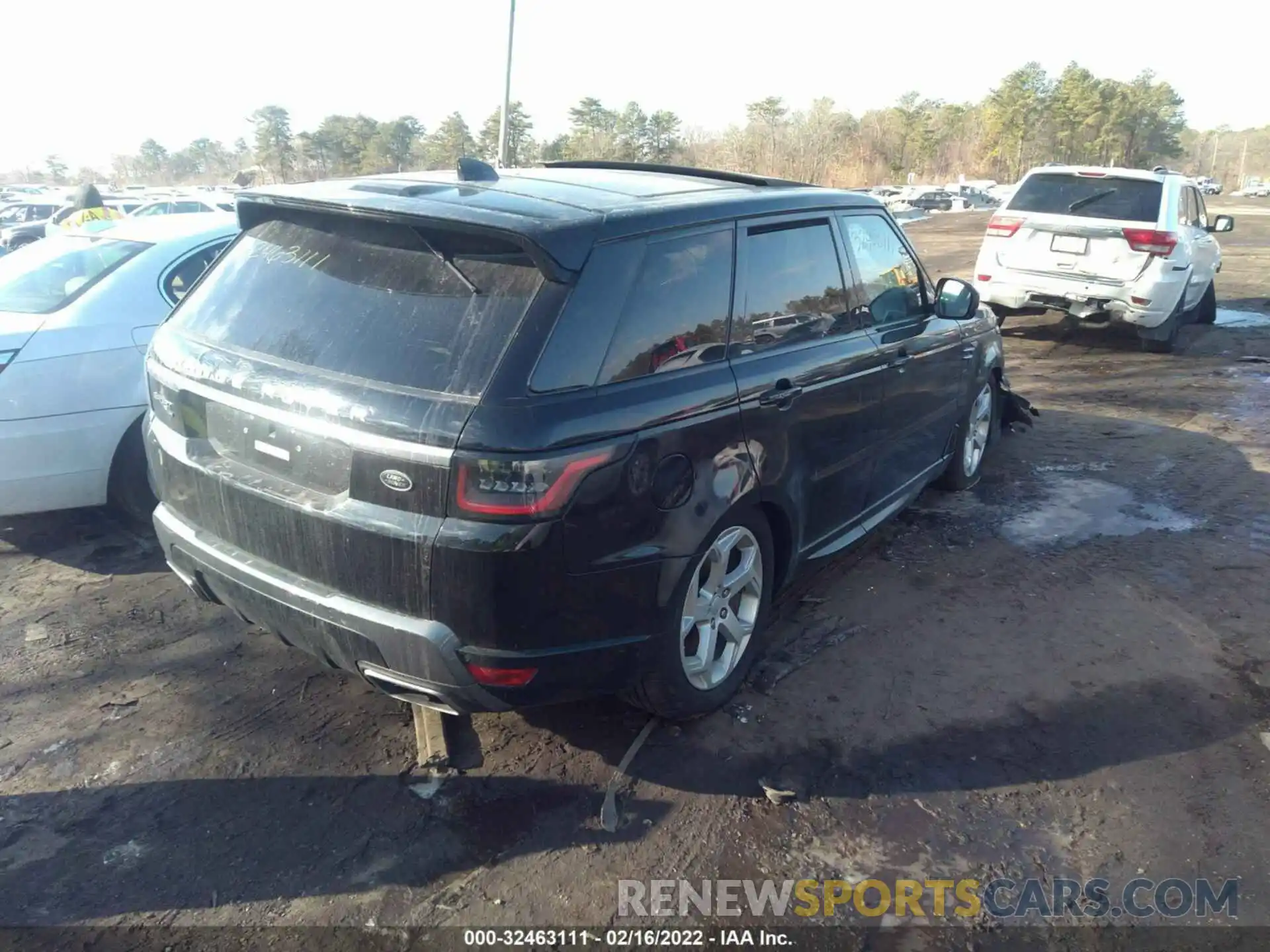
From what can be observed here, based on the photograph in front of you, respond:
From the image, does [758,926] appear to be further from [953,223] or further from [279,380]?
[953,223]

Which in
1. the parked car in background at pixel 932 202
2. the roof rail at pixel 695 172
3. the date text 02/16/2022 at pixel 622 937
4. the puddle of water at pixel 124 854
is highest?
the parked car in background at pixel 932 202

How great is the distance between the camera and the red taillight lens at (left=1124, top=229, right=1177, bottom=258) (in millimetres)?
8992

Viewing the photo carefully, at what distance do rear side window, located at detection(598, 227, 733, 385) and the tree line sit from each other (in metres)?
41.9

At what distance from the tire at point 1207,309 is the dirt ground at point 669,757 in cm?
830

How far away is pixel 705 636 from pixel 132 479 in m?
3.21

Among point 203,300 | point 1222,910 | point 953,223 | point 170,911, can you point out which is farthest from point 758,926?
point 953,223

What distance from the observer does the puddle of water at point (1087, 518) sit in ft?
17.1

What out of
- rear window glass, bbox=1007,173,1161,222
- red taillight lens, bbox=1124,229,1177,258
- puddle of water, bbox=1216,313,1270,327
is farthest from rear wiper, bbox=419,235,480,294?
puddle of water, bbox=1216,313,1270,327

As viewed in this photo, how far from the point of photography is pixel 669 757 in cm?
321

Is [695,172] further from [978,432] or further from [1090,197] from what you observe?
[1090,197]

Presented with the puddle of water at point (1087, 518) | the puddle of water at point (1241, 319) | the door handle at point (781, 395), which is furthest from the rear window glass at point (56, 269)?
the puddle of water at point (1241, 319)

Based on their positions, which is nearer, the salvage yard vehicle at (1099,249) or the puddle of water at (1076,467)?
the puddle of water at (1076,467)

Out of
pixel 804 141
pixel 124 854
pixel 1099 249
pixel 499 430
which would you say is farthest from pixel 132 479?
pixel 804 141

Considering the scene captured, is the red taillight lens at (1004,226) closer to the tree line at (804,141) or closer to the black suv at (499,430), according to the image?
the black suv at (499,430)
